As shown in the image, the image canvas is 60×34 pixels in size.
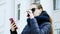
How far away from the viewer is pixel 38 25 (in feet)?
15.2

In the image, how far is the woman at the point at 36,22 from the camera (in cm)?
449

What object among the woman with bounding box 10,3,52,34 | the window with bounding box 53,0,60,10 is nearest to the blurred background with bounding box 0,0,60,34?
the window with bounding box 53,0,60,10

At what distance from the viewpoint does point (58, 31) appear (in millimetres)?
19172

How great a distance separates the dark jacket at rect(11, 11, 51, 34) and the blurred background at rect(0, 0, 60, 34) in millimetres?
14018

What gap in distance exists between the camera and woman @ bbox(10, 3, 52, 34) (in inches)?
177

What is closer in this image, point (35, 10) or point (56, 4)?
point (35, 10)

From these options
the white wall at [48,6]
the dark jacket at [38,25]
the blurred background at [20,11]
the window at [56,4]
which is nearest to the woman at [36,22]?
the dark jacket at [38,25]

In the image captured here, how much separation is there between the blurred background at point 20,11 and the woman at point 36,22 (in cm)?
1399

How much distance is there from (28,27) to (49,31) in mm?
316

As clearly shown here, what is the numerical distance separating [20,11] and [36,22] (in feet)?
61.4

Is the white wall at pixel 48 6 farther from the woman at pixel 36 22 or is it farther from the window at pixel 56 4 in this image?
the woman at pixel 36 22

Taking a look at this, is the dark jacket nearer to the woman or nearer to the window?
the woman

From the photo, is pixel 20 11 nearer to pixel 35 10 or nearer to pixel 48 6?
pixel 48 6

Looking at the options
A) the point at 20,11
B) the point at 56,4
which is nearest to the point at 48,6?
the point at 56,4
